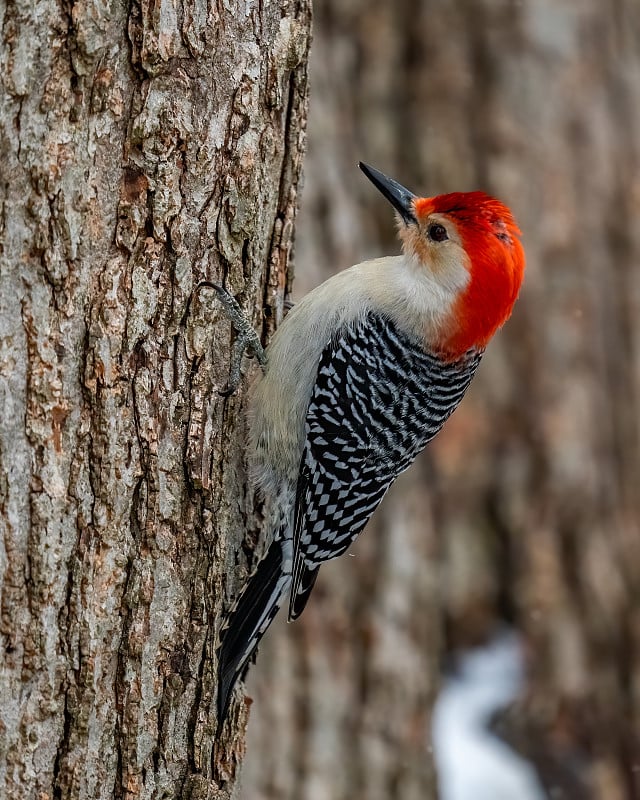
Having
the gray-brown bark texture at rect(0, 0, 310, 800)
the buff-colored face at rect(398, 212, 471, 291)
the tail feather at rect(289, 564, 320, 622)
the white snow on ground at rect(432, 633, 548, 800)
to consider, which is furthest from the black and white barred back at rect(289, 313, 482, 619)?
the white snow on ground at rect(432, 633, 548, 800)

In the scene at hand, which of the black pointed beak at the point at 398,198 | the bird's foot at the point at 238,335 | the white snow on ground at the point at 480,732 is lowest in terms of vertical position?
the white snow on ground at the point at 480,732

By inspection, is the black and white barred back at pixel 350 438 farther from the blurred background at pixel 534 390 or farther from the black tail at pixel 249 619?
the blurred background at pixel 534 390

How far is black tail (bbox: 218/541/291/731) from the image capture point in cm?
329

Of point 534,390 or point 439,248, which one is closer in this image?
point 439,248

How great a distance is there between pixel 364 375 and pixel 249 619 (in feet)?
3.17

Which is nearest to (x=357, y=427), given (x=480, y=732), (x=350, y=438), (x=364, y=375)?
(x=350, y=438)

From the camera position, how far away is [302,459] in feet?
12.2

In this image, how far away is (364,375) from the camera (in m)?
3.70

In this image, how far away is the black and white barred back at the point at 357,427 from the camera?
3.64m

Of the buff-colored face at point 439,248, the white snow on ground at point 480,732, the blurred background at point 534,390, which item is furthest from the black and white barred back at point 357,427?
the white snow on ground at point 480,732

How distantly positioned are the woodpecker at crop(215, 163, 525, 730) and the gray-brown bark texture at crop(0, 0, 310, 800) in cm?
35

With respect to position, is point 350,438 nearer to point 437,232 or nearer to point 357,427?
point 357,427

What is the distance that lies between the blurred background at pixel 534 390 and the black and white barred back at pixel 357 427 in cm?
218

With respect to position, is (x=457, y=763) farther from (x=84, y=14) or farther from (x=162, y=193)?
(x=84, y=14)
